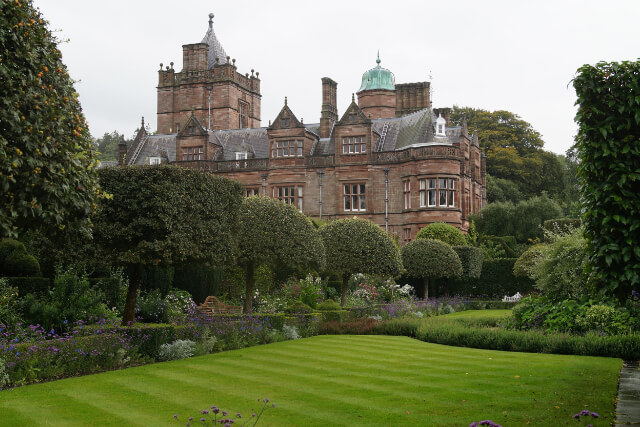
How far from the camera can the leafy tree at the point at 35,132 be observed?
7273 millimetres

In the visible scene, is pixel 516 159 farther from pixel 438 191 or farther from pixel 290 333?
pixel 290 333

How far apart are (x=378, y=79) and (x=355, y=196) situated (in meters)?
14.5

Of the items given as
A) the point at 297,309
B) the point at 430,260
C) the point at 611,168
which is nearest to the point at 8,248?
the point at 297,309

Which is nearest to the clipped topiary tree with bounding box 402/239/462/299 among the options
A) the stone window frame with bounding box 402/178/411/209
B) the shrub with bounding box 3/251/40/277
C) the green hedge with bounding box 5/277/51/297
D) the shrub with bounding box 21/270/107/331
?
the stone window frame with bounding box 402/178/411/209

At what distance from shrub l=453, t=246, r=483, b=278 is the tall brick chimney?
1353 cm

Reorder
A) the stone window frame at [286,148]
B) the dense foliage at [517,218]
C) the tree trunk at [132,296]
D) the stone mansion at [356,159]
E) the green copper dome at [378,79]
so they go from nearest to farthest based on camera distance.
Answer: the tree trunk at [132,296]
the stone mansion at [356,159]
the stone window frame at [286,148]
the dense foliage at [517,218]
the green copper dome at [378,79]

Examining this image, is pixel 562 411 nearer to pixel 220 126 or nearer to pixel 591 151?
pixel 591 151

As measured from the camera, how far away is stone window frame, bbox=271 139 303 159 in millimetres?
43219

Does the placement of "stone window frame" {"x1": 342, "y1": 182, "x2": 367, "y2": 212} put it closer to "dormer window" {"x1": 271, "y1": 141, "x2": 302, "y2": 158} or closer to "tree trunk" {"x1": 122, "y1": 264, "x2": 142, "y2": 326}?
"dormer window" {"x1": 271, "y1": 141, "x2": 302, "y2": 158}

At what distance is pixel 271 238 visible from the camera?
1939cm

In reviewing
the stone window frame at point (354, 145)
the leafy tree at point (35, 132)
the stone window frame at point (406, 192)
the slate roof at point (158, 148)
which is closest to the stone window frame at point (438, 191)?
the stone window frame at point (406, 192)

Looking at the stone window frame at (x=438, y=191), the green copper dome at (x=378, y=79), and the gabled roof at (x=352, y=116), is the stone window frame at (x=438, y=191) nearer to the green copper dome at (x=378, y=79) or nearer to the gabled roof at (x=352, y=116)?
the gabled roof at (x=352, y=116)

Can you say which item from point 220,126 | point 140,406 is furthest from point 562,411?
point 220,126

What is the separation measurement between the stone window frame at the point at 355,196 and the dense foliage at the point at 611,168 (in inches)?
1268
